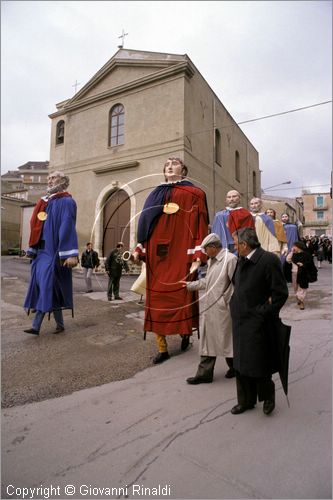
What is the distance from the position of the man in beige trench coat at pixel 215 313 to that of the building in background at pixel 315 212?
5632cm

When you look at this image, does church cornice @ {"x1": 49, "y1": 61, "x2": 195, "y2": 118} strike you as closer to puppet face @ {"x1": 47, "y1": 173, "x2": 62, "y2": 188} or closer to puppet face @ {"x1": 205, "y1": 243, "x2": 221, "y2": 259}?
puppet face @ {"x1": 47, "y1": 173, "x2": 62, "y2": 188}

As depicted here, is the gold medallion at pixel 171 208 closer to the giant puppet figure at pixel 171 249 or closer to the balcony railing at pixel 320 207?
the giant puppet figure at pixel 171 249

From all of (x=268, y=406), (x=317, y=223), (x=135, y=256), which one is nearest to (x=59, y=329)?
(x=135, y=256)

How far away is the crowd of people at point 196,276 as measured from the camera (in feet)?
8.37

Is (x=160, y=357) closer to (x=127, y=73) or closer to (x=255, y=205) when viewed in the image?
(x=255, y=205)

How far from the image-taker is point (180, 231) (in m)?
3.77

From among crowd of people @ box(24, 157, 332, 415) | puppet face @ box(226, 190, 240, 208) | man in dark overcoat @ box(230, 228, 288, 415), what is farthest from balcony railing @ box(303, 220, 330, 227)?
man in dark overcoat @ box(230, 228, 288, 415)

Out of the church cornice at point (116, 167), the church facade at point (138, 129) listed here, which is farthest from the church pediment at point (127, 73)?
the church cornice at point (116, 167)

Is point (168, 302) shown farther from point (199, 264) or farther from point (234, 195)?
point (234, 195)

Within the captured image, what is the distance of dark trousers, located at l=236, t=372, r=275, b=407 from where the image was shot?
2570 millimetres

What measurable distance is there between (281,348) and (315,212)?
60.3 m

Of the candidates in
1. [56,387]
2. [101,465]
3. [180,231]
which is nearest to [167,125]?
[180,231]

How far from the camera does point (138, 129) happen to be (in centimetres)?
1314

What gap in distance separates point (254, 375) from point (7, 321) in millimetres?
4761
